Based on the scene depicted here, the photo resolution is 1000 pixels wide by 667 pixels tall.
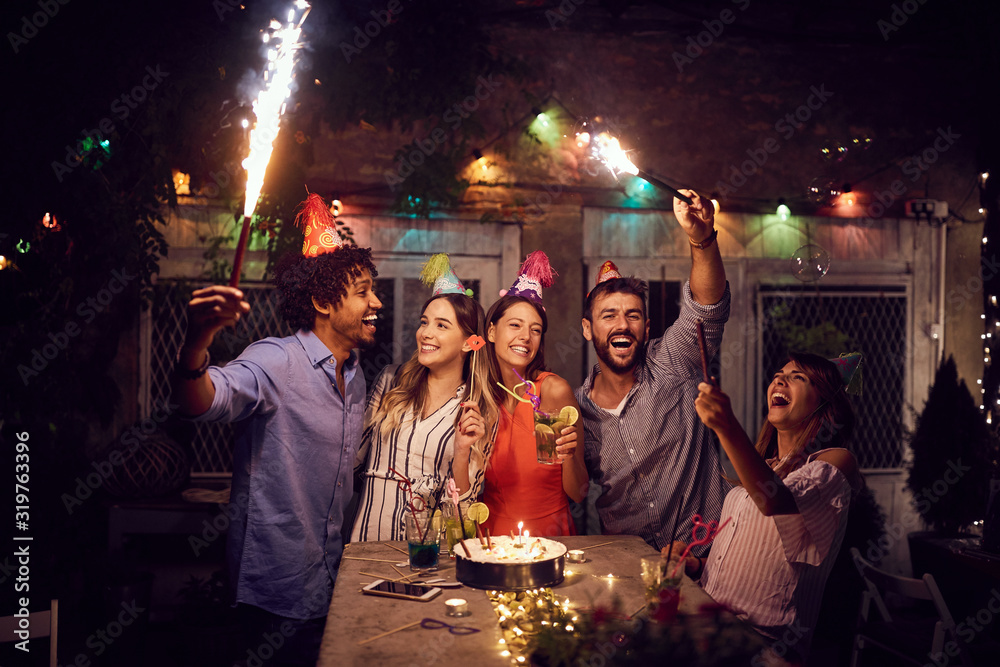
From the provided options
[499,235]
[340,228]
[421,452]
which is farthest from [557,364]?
[421,452]

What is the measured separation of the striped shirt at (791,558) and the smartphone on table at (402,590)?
105cm

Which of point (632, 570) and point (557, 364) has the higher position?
point (557, 364)

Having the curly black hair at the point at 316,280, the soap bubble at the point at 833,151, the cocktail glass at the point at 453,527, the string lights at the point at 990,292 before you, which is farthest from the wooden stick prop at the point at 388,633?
the string lights at the point at 990,292

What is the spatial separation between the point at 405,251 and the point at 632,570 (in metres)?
3.78

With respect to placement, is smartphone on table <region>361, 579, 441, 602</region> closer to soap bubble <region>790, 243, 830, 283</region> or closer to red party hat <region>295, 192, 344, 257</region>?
red party hat <region>295, 192, 344, 257</region>

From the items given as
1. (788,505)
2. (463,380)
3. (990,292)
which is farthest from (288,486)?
(990,292)

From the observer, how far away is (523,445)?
133 inches

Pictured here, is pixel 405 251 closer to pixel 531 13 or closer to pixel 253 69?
pixel 253 69

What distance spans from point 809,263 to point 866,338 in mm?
1880

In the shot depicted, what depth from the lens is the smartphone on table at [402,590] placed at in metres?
2.27

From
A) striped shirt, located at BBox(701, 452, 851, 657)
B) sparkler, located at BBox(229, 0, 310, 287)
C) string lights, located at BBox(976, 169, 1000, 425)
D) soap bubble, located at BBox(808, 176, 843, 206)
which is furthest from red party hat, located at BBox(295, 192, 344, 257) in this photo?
string lights, located at BBox(976, 169, 1000, 425)

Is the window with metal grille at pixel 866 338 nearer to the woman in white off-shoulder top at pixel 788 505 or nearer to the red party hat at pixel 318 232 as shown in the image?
the woman in white off-shoulder top at pixel 788 505

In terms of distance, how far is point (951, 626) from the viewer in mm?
3516

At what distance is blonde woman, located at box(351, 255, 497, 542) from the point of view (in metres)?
3.17
